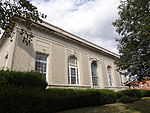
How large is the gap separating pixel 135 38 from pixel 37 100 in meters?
6.56

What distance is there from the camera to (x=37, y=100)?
19.9 ft

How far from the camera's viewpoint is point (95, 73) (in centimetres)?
1686

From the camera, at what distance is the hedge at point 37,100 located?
5028mm

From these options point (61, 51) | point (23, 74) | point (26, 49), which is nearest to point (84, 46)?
point (61, 51)

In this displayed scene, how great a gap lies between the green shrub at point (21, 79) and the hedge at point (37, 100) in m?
0.47

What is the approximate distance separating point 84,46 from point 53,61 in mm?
5836

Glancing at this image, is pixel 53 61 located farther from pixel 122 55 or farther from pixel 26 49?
pixel 122 55

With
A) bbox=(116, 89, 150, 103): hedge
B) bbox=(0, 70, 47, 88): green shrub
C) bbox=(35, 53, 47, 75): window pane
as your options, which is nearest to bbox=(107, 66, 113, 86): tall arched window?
bbox=(116, 89, 150, 103): hedge

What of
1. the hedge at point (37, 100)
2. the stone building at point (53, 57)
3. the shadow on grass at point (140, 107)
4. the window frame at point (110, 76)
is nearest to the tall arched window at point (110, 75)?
the window frame at point (110, 76)

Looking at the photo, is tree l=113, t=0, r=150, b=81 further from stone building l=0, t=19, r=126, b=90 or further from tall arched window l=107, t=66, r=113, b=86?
tall arched window l=107, t=66, r=113, b=86

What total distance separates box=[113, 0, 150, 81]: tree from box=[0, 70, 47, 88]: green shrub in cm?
541

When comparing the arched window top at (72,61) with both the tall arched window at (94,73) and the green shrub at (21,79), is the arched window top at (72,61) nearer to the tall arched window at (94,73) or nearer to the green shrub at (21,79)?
the tall arched window at (94,73)

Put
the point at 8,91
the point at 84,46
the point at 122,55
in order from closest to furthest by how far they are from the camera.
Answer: the point at 8,91, the point at 122,55, the point at 84,46

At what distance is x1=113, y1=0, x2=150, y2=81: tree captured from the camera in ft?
19.3
